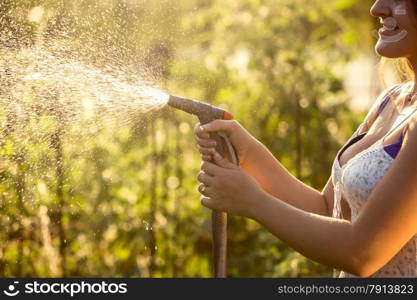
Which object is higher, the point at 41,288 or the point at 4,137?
the point at 4,137

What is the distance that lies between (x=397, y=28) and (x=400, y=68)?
14.8 inches

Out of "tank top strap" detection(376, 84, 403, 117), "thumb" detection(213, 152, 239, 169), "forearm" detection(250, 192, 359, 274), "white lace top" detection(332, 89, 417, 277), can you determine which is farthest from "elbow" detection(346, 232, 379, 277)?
"tank top strap" detection(376, 84, 403, 117)


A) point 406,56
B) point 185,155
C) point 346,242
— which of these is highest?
point 406,56

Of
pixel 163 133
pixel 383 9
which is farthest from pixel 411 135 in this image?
pixel 163 133

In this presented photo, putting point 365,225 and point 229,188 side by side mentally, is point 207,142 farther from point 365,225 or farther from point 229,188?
point 365,225

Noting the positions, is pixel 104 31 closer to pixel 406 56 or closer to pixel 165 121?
pixel 165 121

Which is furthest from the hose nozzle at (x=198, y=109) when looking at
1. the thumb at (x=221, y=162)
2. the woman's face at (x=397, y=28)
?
the woman's face at (x=397, y=28)

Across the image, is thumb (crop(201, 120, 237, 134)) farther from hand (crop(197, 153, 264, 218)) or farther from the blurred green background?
the blurred green background

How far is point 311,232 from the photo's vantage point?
81.7 inches

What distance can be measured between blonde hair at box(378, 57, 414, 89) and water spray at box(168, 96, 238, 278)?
2.20 feet

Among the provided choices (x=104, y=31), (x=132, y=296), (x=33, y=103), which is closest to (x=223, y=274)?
(x=132, y=296)

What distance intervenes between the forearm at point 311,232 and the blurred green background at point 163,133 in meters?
1.15

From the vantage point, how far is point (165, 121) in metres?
4.17

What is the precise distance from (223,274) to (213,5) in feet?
9.52
